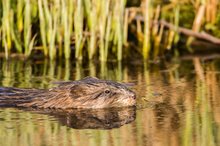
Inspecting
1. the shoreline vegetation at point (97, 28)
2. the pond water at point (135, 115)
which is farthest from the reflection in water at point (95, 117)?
the shoreline vegetation at point (97, 28)

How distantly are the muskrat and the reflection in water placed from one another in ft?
0.24

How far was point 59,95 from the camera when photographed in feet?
24.8

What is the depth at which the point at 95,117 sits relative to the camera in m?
7.11

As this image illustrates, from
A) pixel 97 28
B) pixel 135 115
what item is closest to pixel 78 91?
pixel 135 115

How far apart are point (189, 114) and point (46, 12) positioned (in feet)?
12.2

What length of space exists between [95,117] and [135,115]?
1.09ft

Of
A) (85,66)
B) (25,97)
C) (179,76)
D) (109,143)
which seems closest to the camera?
(109,143)

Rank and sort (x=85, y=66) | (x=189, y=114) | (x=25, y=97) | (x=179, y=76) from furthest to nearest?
(x=85, y=66), (x=179, y=76), (x=25, y=97), (x=189, y=114)

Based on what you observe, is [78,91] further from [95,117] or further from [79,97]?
[95,117]

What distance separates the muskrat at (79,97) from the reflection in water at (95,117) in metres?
0.07

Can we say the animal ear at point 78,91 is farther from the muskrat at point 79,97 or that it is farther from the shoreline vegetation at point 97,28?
the shoreline vegetation at point 97,28

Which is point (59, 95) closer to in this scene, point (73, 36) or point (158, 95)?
point (158, 95)

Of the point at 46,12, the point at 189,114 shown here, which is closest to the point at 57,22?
the point at 46,12

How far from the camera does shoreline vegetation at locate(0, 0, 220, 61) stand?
34.0 ft
